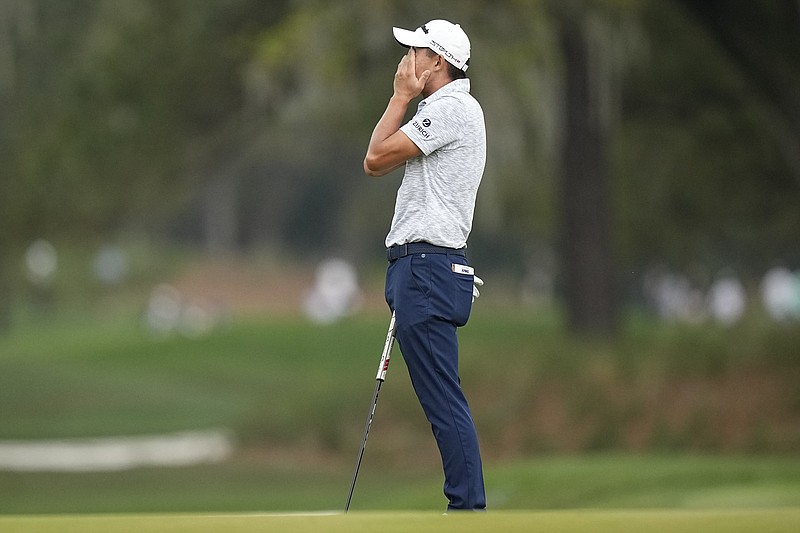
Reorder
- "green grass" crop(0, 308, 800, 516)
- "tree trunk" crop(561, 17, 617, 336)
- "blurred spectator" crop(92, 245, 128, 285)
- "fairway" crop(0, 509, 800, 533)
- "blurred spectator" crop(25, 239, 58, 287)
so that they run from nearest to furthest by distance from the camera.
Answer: "fairway" crop(0, 509, 800, 533) → "green grass" crop(0, 308, 800, 516) → "tree trunk" crop(561, 17, 617, 336) → "blurred spectator" crop(25, 239, 58, 287) → "blurred spectator" crop(92, 245, 128, 285)

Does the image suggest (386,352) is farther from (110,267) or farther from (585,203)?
(110,267)

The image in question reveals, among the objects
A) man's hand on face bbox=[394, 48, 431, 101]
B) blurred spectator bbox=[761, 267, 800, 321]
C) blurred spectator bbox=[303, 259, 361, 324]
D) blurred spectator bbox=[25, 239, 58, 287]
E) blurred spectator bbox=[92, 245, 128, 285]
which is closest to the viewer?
man's hand on face bbox=[394, 48, 431, 101]

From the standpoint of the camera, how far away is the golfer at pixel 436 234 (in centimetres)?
559

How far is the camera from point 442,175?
565 cm

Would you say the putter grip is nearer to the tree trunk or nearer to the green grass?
the green grass

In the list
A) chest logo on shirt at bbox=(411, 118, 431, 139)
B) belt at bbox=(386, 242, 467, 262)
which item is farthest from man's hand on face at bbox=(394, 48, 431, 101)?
belt at bbox=(386, 242, 467, 262)

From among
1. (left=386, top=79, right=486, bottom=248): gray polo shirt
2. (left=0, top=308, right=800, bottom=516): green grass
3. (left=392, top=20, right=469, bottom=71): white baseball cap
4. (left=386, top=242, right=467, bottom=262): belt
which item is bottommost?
(left=0, top=308, right=800, bottom=516): green grass

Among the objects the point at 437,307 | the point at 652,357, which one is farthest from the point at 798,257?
the point at 437,307

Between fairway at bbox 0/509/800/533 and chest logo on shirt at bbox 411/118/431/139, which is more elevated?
chest logo on shirt at bbox 411/118/431/139

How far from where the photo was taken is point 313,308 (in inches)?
2087

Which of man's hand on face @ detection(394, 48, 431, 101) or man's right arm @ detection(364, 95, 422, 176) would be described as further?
man's hand on face @ detection(394, 48, 431, 101)

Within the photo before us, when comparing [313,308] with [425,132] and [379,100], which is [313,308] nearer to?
[379,100]

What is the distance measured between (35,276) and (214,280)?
701 cm

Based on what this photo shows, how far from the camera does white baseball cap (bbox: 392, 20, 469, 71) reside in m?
5.71
